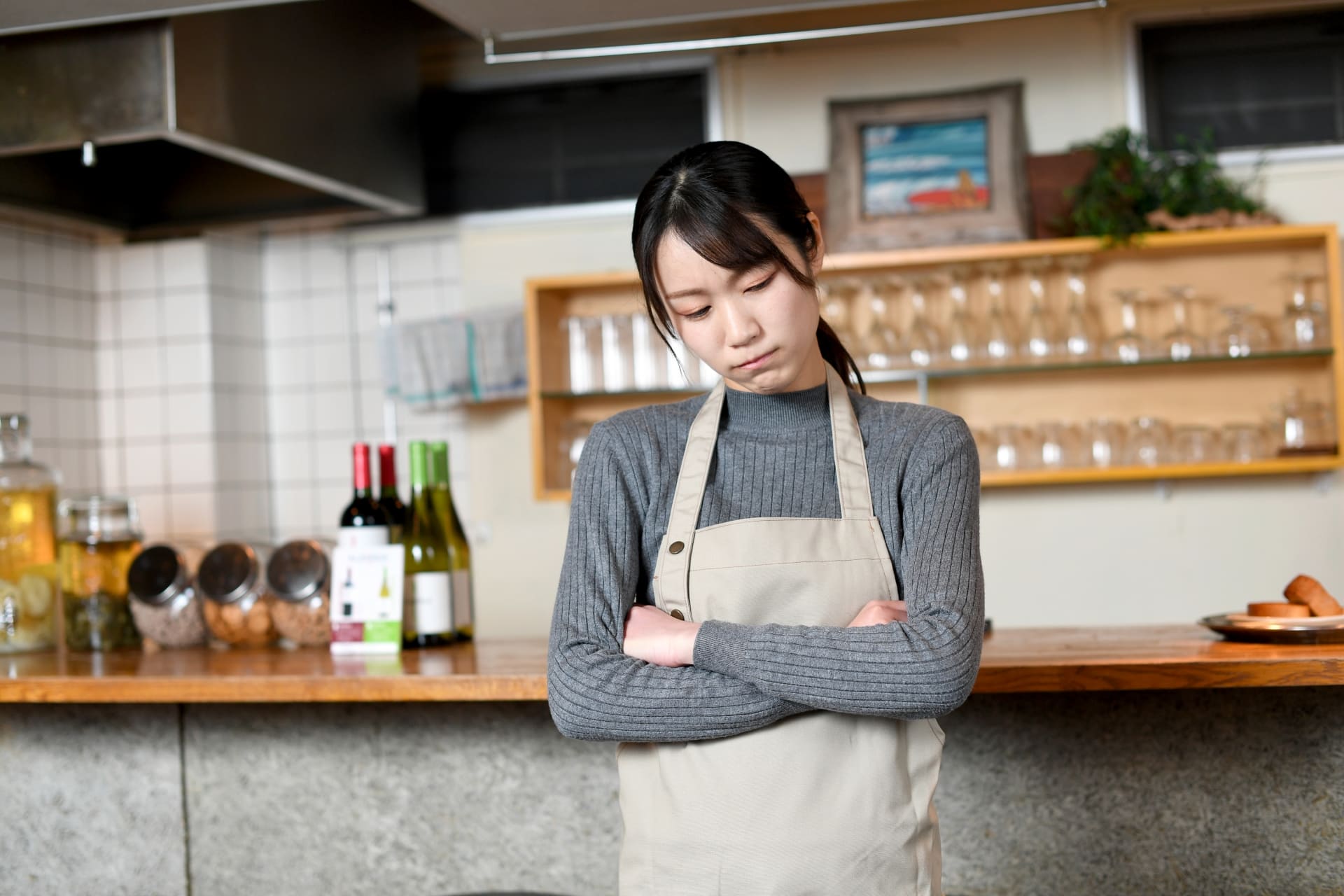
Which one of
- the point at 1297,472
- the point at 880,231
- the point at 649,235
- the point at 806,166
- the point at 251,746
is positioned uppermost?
the point at 806,166

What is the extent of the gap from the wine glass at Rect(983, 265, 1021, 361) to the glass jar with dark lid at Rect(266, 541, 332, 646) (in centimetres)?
195

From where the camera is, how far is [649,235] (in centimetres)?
130

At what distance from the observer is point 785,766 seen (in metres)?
1.28

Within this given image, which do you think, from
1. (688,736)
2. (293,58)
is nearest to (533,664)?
(688,736)

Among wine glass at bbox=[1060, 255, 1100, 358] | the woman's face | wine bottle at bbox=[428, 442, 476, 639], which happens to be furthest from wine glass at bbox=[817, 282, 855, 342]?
the woman's face

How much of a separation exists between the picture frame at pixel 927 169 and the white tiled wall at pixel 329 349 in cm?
131

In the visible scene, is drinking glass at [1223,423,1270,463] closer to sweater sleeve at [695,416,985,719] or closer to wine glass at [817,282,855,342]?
wine glass at [817,282,855,342]

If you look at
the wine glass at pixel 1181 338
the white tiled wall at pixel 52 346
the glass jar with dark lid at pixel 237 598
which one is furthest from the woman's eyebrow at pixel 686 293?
the white tiled wall at pixel 52 346

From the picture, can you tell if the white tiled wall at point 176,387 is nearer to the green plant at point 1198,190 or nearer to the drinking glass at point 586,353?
the drinking glass at point 586,353

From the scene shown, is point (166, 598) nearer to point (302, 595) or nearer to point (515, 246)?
point (302, 595)

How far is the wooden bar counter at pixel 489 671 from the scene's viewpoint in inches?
68.9

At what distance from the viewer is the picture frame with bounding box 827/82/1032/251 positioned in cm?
371

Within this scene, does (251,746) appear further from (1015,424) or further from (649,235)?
(1015,424)

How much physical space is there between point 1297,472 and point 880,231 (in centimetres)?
138
